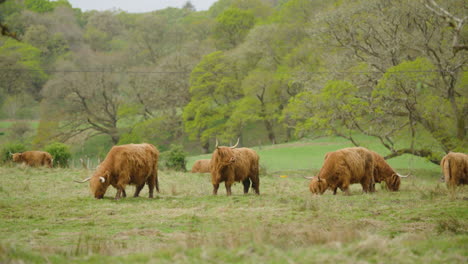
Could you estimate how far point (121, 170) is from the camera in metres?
14.2

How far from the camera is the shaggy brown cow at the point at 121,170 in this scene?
1405 cm

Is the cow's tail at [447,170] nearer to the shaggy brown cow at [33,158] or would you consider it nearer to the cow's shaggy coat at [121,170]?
the cow's shaggy coat at [121,170]

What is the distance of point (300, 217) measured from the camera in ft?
34.6

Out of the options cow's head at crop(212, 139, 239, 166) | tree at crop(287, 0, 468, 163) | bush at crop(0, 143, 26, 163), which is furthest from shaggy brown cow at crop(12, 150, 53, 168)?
tree at crop(287, 0, 468, 163)

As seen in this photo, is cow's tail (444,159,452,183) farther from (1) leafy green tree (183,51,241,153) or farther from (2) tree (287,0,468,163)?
(1) leafy green tree (183,51,241,153)

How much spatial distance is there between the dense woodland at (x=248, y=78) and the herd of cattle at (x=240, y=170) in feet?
27.6

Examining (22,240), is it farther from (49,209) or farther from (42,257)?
(49,209)

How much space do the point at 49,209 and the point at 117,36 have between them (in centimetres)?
→ 8267

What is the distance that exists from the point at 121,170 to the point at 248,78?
41.1m

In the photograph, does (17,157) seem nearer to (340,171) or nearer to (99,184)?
(99,184)

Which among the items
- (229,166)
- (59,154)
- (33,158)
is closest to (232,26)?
(59,154)

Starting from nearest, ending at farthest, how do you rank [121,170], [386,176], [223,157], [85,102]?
[121,170], [223,157], [386,176], [85,102]

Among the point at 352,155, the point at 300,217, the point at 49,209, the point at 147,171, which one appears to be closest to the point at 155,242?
the point at 300,217

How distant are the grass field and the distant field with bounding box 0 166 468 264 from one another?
Answer: 0.7 inches
